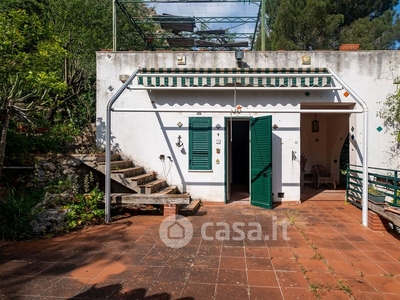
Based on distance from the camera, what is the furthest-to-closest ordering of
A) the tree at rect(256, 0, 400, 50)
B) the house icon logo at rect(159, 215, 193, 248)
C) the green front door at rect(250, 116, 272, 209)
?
the tree at rect(256, 0, 400, 50)
the green front door at rect(250, 116, 272, 209)
the house icon logo at rect(159, 215, 193, 248)

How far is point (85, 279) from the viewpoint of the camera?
13.5 feet

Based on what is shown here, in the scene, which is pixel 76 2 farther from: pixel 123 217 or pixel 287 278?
pixel 287 278

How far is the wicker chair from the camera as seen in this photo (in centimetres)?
1208

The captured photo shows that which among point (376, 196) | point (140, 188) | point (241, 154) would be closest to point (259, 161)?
point (376, 196)

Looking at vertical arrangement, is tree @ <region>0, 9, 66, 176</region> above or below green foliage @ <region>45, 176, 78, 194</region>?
above

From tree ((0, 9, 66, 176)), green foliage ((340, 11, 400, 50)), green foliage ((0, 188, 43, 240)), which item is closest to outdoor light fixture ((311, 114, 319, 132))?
green foliage ((340, 11, 400, 50))

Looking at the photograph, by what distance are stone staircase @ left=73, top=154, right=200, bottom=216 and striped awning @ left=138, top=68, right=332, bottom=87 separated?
2.96 m

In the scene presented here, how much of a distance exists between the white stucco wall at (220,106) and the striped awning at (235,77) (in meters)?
0.62

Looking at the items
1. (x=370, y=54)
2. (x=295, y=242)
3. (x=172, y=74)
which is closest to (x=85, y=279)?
(x=295, y=242)

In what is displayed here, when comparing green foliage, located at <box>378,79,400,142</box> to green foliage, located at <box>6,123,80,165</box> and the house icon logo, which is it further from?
green foliage, located at <box>6,123,80,165</box>

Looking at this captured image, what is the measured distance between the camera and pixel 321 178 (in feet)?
39.7

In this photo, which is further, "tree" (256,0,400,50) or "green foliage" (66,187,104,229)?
"tree" (256,0,400,50)

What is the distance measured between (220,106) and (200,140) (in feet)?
4.68

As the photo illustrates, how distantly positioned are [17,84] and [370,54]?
11.4 meters
